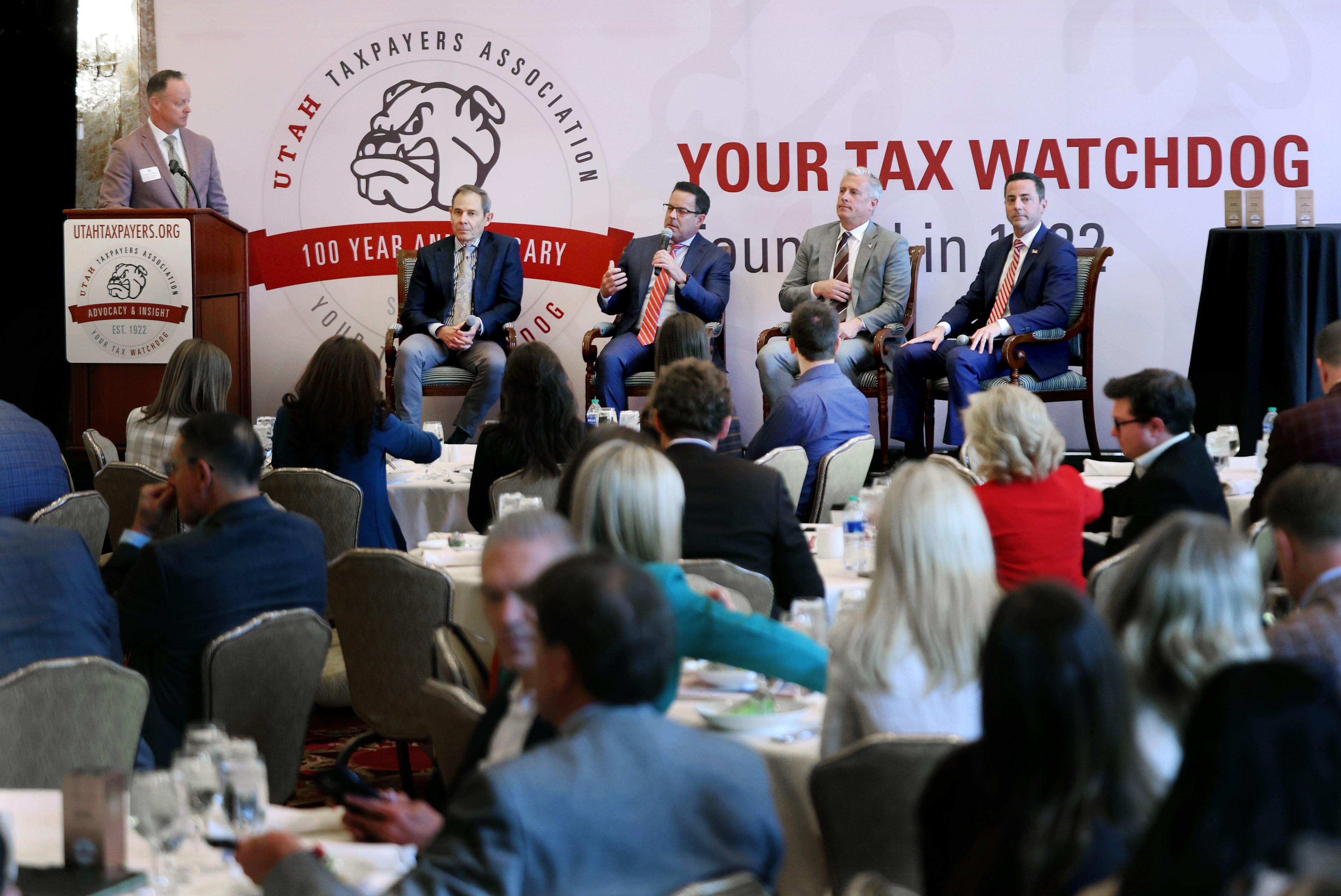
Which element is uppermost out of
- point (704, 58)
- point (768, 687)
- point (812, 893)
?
point (704, 58)

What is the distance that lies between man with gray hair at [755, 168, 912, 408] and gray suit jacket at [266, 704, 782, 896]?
20.0 feet

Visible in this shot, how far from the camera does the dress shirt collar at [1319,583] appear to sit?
237 cm

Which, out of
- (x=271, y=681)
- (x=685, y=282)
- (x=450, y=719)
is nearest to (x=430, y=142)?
(x=685, y=282)

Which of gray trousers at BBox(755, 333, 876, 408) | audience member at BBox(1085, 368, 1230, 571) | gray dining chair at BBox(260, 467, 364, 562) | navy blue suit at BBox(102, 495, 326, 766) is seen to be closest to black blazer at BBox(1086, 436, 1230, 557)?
audience member at BBox(1085, 368, 1230, 571)

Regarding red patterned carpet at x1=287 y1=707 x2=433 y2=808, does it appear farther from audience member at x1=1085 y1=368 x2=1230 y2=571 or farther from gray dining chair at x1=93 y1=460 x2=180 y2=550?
audience member at x1=1085 y1=368 x2=1230 y2=571

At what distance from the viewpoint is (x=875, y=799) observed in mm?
1845

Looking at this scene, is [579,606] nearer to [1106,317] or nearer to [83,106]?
[1106,317]

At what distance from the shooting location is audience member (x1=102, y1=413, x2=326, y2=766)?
2947mm

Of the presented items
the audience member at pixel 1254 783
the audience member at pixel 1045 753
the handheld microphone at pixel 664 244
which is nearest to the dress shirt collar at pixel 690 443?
the audience member at pixel 1045 753

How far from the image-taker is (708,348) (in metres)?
6.07

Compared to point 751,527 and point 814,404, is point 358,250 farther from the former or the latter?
point 751,527

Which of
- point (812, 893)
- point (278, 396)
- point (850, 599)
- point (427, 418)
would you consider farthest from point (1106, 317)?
point (812, 893)

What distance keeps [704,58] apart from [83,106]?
12.7ft

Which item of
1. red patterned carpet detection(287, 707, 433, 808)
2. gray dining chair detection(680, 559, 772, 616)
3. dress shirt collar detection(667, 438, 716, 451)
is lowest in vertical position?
red patterned carpet detection(287, 707, 433, 808)
